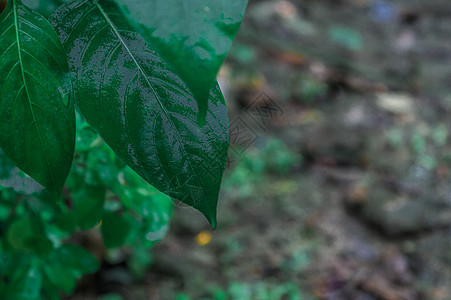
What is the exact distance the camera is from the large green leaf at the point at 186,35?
448 millimetres

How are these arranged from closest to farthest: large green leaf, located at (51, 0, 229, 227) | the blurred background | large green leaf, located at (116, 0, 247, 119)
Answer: large green leaf, located at (116, 0, 247, 119)
large green leaf, located at (51, 0, 229, 227)
the blurred background

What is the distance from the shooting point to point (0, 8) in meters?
0.80

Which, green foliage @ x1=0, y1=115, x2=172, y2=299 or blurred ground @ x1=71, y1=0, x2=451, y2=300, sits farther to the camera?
blurred ground @ x1=71, y1=0, x2=451, y2=300

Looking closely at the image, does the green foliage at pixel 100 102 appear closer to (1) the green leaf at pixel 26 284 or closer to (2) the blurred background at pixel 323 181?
(1) the green leaf at pixel 26 284

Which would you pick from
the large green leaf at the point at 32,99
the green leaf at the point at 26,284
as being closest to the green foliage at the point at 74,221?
the green leaf at the point at 26,284

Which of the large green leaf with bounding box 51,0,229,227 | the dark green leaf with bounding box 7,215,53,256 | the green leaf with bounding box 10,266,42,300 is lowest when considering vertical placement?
the green leaf with bounding box 10,266,42,300

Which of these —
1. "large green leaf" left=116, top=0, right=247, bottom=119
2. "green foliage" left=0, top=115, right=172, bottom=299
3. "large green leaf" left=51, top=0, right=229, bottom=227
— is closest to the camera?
"large green leaf" left=116, top=0, right=247, bottom=119

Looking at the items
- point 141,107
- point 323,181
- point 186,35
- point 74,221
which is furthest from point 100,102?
point 323,181

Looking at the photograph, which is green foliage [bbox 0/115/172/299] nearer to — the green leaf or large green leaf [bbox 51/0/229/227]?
Answer: the green leaf

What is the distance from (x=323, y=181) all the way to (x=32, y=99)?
2.38 metres

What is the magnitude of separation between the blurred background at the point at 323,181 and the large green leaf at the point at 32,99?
29.7 inches

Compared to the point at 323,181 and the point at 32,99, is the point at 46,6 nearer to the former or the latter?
the point at 32,99

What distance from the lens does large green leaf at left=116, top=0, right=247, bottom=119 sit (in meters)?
0.45

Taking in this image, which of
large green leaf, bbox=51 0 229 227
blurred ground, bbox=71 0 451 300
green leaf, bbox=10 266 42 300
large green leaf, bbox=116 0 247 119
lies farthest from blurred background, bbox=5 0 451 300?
large green leaf, bbox=116 0 247 119
